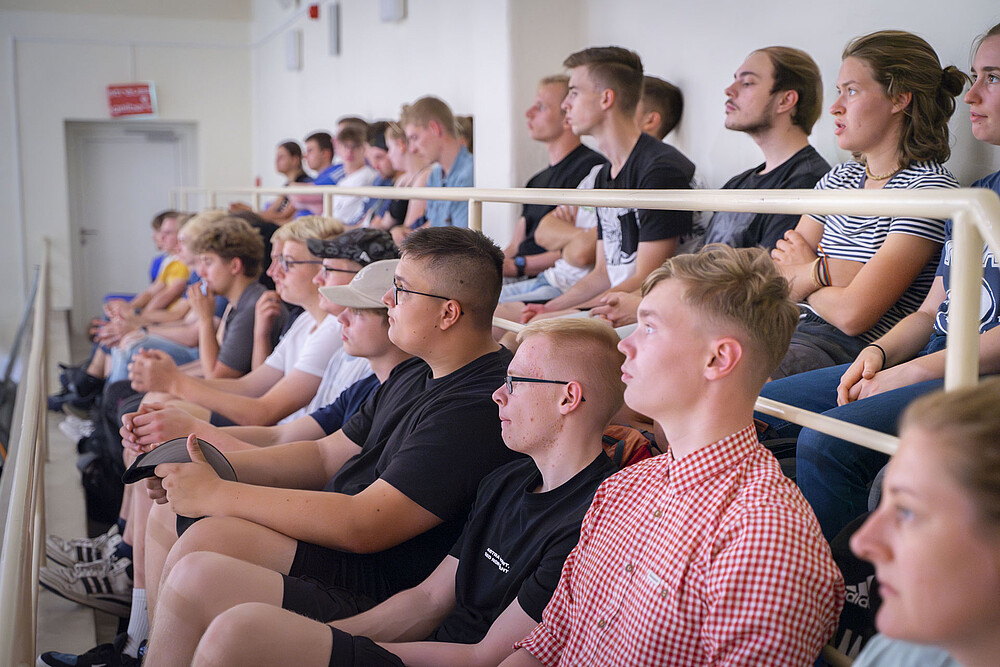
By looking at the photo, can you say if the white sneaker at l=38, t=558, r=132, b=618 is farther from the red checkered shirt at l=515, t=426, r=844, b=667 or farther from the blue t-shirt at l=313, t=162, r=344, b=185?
the blue t-shirt at l=313, t=162, r=344, b=185

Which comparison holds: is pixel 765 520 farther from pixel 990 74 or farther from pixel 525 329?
pixel 990 74

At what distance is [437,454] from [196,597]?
47 cm

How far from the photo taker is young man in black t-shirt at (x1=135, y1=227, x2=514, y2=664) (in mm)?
1547

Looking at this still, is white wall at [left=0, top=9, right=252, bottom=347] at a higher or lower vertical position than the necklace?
higher

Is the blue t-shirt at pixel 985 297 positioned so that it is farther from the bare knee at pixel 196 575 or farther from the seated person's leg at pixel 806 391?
the bare knee at pixel 196 575

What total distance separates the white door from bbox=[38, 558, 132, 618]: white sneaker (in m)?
8.08

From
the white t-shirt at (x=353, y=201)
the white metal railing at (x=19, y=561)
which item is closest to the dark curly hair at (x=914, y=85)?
the white metal railing at (x=19, y=561)

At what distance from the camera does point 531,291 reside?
3254 mm

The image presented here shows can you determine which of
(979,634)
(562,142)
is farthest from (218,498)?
(562,142)

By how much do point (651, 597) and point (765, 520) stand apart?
0.56 ft

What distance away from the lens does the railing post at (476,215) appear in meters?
2.15

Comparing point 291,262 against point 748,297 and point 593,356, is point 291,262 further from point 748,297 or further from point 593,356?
point 748,297

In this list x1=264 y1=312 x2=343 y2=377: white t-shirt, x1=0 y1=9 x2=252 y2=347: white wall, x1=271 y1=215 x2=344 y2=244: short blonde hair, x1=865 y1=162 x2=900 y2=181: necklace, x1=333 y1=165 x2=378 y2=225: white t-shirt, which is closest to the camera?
x1=865 y1=162 x2=900 y2=181: necklace

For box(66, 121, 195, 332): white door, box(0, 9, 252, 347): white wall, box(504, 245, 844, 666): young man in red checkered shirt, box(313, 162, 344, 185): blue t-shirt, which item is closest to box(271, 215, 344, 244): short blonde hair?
box(504, 245, 844, 666): young man in red checkered shirt
